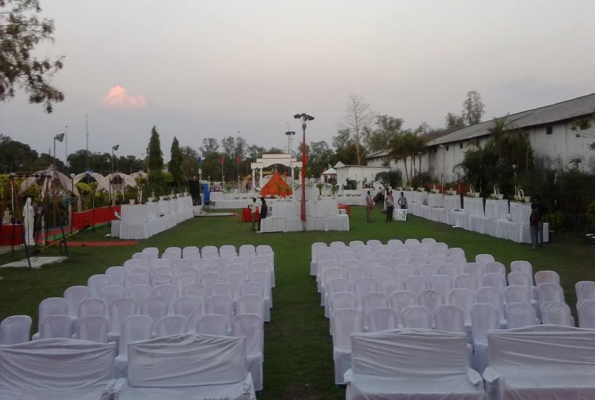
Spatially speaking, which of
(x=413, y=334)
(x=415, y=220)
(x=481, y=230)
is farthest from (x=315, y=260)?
(x=415, y=220)

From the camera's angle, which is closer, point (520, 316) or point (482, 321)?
point (482, 321)

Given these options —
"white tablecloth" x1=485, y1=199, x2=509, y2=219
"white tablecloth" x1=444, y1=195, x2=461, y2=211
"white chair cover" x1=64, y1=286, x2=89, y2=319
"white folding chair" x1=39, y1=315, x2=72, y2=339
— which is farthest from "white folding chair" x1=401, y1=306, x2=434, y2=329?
"white tablecloth" x1=444, y1=195, x2=461, y2=211

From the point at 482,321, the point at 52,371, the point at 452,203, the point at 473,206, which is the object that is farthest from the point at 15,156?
the point at 482,321

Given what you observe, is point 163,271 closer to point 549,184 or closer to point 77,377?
point 77,377

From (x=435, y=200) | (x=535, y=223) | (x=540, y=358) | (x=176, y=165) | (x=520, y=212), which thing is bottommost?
(x=540, y=358)

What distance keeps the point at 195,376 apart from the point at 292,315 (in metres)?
4.92

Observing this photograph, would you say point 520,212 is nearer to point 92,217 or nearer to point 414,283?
point 414,283

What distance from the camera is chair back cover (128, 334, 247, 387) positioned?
231 inches

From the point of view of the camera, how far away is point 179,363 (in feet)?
19.3

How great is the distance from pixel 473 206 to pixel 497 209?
2769mm

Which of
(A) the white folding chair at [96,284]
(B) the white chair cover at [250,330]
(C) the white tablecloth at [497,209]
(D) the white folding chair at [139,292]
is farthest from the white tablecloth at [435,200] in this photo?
(B) the white chair cover at [250,330]

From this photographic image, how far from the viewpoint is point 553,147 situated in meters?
28.7

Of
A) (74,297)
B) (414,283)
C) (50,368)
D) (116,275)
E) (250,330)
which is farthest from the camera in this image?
(116,275)

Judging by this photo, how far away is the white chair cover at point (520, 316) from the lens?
7.55 meters
